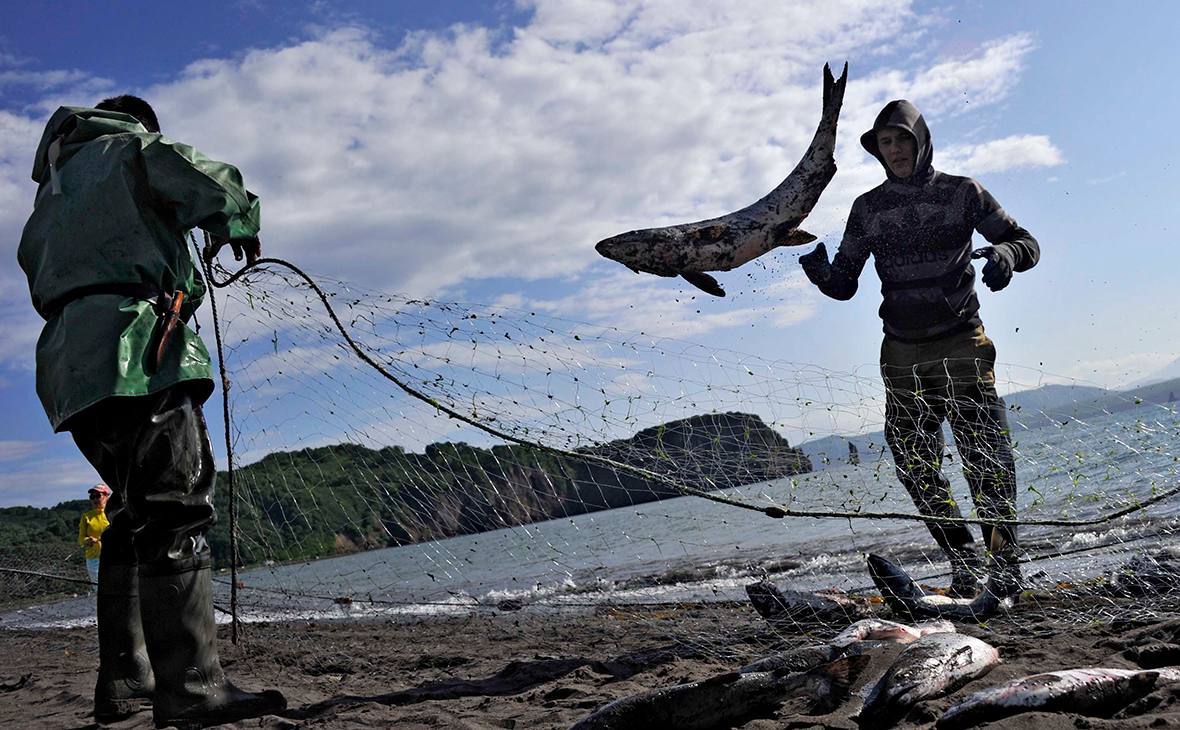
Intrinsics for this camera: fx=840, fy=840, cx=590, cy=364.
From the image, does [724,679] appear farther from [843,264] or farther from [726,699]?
[843,264]

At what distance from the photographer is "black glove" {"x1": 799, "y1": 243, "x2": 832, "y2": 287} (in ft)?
18.6

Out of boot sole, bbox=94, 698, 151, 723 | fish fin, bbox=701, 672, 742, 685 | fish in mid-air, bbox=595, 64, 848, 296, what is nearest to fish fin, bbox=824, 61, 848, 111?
fish in mid-air, bbox=595, 64, 848, 296

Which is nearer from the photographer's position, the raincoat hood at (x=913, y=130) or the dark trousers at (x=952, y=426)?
the dark trousers at (x=952, y=426)

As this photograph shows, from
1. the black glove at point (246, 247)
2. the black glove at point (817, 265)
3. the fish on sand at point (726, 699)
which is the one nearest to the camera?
the fish on sand at point (726, 699)

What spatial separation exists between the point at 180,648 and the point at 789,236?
400 centimetres

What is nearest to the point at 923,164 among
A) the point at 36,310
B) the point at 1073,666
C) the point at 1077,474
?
the point at 1077,474

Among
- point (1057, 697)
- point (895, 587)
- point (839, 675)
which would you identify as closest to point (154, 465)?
point (839, 675)

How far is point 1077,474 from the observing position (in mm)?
4234

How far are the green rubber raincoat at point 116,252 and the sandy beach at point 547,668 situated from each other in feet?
5.00

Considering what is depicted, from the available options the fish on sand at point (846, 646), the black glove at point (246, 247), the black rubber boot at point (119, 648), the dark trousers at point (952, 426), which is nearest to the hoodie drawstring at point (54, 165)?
the black glove at point (246, 247)

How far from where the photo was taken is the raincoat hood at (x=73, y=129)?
3.85m

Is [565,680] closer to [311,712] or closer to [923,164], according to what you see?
[311,712]

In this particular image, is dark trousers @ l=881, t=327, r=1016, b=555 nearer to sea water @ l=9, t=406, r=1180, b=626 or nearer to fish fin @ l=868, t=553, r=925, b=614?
sea water @ l=9, t=406, r=1180, b=626

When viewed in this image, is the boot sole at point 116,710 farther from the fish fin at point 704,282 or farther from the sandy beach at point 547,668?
the fish fin at point 704,282
